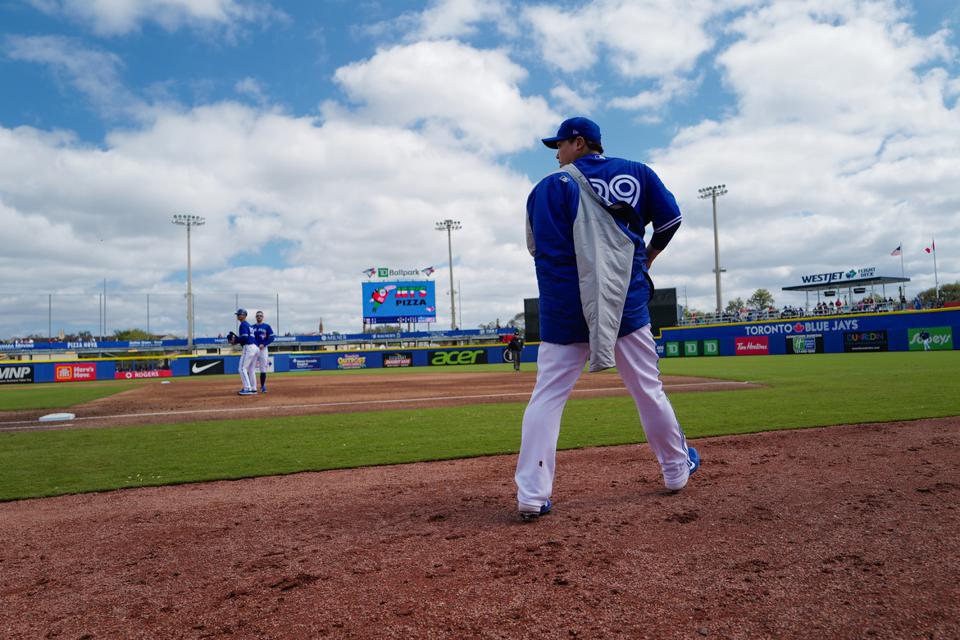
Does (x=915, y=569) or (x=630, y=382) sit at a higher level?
(x=630, y=382)

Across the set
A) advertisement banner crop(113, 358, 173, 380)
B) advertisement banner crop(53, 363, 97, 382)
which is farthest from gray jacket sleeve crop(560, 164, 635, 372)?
advertisement banner crop(53, 363, 97, 382)

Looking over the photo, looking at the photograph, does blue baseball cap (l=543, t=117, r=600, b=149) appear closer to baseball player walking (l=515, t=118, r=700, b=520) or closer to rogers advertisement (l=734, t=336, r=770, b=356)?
baseball player walking (l=515, t=118, r=700, b=520)

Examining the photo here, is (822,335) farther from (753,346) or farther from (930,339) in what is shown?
(930,339)

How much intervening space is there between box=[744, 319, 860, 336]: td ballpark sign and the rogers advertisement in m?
0.31

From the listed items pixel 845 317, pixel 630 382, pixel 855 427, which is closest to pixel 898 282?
pixel 845 317

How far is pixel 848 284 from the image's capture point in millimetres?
49000

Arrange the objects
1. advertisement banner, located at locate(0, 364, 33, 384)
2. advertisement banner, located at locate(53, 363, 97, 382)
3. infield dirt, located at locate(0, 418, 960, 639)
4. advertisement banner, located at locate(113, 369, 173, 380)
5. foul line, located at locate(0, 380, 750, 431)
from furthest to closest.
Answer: advertisement banner, located at locate(113, 369, 173, 380) < advertisement banner, located at locate(53, 363, 97, 382) < advertisement banner, located at locate(0, 364, 33, 384) < foul line, located at locate(0, 380, 750, 431) < infield dirt, located at locate(0, 418, 960, 639)

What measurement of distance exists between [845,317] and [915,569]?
32348 millimetres

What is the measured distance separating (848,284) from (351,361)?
40.9 metres

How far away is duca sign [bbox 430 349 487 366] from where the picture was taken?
1500 inches

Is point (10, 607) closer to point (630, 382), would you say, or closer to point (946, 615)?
point (630, 382)

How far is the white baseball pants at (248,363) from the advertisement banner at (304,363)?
77.0 feet

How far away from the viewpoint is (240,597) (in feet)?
6.69

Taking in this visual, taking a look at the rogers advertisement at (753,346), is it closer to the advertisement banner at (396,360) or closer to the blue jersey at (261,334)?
the advertisement banner at (396,360)
